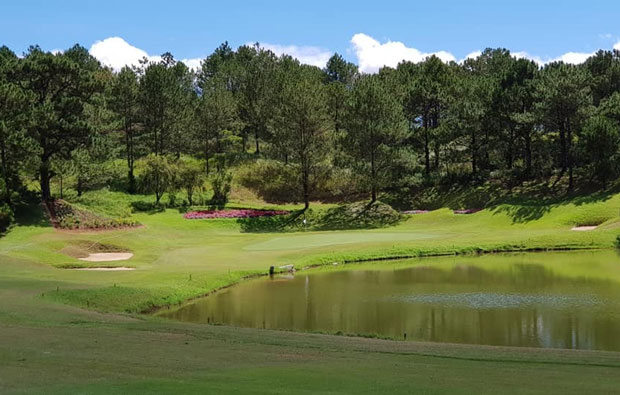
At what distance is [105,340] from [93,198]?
177 ft

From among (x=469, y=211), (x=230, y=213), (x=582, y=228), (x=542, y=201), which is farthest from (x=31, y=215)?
(x=542, y=201)

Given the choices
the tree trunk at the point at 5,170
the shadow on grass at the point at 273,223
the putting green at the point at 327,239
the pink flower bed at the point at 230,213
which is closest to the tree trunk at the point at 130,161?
the pink flower bed at the point at 230,213

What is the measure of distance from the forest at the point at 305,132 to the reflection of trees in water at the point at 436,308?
30929 millimetres

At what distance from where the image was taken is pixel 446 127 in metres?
81.9

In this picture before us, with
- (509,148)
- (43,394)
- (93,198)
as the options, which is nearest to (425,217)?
(509,148)

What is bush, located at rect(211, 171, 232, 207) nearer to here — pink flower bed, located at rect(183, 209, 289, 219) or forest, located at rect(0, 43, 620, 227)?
forest, located at rect(0, 43, 620, 227)

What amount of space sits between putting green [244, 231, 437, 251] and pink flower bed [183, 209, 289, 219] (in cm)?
1402

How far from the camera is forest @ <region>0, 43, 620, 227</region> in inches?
2386

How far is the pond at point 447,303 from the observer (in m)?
24.6

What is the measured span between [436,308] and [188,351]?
51.0 feet

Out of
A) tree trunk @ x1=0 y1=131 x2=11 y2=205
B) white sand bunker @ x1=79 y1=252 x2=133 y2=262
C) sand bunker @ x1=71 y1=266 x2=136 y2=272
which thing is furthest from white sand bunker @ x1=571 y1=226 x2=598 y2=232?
tree trunk @ x1=0 y1=131 x2=11 y2=205

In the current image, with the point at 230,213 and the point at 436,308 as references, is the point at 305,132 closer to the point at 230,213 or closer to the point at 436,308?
the point at 230,213

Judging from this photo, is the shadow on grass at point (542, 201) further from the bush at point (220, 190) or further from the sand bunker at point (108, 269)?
the sand bunker at point (108, 269)

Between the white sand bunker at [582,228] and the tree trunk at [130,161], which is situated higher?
the tree trunk at [130,161]
